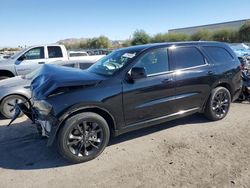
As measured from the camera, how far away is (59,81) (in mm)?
4211

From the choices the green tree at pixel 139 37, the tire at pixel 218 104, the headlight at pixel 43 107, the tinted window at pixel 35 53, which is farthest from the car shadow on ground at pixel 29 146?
the green tree at pixel 139 37

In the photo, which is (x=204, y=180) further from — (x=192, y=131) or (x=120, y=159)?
(x=192, y=131)

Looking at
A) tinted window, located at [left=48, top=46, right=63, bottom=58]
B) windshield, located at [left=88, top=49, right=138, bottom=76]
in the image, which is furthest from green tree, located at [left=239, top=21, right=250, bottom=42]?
windshield, located at [left=88, top=49, right=138, bottom=76]

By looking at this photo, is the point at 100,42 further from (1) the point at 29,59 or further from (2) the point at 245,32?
(1) the point at 29,59

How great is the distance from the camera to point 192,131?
544 cm

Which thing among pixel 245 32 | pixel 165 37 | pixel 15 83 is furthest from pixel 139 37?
pixel 15 83

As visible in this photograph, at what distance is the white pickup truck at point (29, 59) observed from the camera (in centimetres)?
1030

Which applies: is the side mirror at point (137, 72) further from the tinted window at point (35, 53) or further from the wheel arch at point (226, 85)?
the tinted window at point (35, 53)

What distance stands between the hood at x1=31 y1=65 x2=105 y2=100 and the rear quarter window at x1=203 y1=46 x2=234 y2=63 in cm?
263

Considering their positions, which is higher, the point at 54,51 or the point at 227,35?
the point at 227,35

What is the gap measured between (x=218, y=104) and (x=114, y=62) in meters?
2.55

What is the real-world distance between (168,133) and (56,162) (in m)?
2.25

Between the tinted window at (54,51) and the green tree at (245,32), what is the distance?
161ft

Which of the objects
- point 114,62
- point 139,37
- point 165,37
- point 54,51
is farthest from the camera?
Answer: point 165,37
